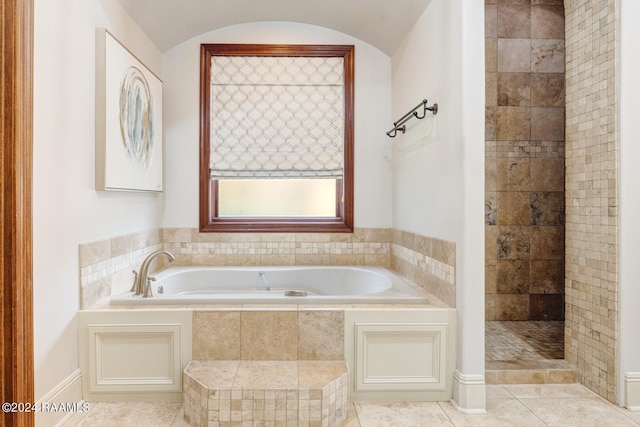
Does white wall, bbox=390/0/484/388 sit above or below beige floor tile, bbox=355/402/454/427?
above

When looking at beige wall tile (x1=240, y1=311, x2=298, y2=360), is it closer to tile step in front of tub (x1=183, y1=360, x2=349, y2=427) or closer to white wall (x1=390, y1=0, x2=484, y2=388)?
tile step in front of tub (x1=183, y1=360, x2=349, y2=427)

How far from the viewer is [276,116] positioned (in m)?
3.39

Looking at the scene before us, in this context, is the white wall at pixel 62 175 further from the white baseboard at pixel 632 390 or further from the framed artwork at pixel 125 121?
the white baseboard at pixel 632 390

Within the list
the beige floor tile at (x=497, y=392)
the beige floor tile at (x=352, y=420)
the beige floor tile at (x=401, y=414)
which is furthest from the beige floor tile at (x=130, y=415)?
the beige floor tile at (x=497, y=392)

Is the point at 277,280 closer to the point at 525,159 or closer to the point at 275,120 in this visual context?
the point at 275,120

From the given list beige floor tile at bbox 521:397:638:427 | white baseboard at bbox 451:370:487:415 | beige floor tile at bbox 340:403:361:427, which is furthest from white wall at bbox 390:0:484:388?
beige floor tile at bbox 340:403:361:427

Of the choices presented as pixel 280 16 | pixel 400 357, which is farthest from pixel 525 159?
pixel 280 16

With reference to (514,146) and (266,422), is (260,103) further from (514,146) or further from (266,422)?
(266,422)

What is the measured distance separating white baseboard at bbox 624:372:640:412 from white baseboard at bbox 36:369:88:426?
104 inches

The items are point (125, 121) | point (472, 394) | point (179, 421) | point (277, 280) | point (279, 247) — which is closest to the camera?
point (179, 421)

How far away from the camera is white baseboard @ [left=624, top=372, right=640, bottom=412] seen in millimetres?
2059

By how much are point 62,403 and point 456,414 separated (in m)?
1.85

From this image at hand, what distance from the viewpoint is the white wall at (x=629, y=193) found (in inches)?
81.4

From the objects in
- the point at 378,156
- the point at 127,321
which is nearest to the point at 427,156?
the point at 378,156
